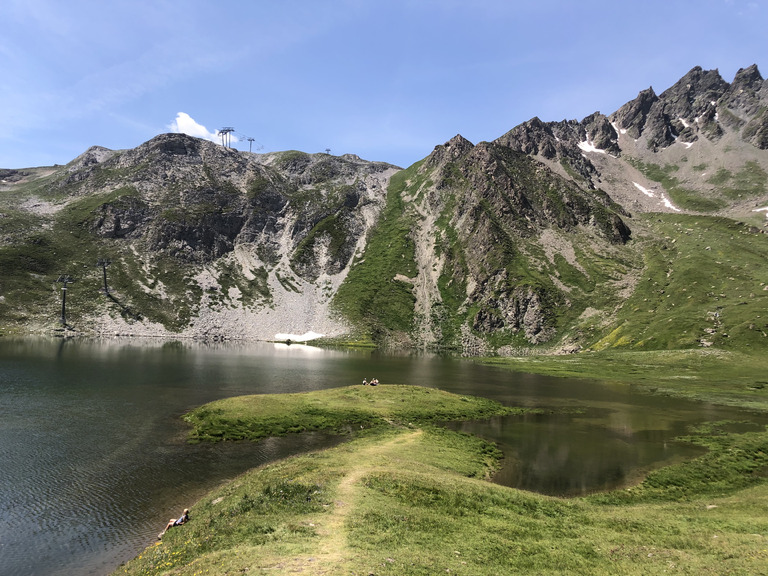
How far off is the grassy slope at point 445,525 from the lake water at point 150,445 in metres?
3.86

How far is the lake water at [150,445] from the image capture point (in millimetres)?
25453

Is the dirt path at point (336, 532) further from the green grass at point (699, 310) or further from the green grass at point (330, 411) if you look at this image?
the green grass at point (699, 310)

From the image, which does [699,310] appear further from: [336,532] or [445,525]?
[336,532]

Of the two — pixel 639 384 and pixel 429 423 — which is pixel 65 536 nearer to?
pixel 429 423

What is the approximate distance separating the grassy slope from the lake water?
386 cm

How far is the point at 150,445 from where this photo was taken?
4153cm

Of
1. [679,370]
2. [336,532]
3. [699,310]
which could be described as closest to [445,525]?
[336,532]

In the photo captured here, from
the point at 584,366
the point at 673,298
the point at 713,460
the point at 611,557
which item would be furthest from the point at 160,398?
the point at 673,298

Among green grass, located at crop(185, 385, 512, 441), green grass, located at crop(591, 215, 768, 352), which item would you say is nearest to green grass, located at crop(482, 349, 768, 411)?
green grass, located at crop(591, 215, 768, 352)

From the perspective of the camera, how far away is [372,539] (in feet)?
65.6

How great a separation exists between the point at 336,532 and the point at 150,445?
3019 cm

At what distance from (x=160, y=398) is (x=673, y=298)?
19916 cm

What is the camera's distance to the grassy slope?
18.0 m

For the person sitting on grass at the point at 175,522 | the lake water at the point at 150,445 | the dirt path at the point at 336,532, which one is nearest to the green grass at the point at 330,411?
the lake water at the point at 150,445
